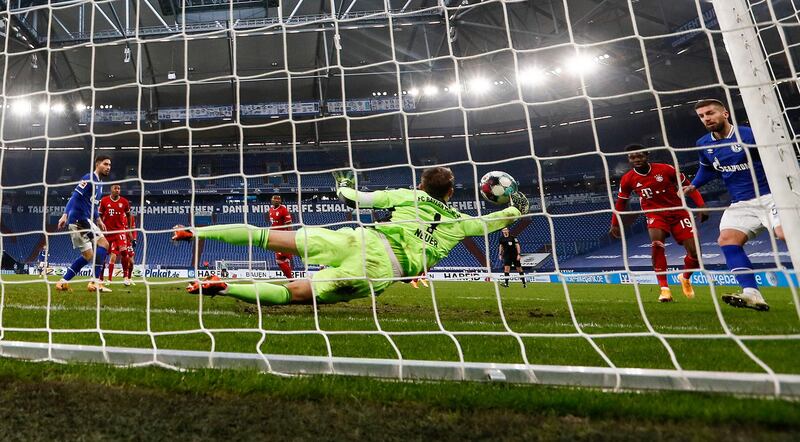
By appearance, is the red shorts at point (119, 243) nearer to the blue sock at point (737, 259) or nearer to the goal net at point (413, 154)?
the goal net at point (413, 154)

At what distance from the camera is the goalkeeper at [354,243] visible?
3084mm

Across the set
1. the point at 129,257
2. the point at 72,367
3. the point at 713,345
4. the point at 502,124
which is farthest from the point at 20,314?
the point at 502,124

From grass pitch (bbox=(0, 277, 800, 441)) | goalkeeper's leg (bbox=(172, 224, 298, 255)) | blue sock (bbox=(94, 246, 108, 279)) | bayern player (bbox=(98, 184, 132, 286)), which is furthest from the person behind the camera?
bayern player (bbox=(98, 184, 132, 286))

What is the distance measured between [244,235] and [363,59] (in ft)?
62.2

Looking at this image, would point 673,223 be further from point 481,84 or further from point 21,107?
point 21,107

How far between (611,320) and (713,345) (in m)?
1.56

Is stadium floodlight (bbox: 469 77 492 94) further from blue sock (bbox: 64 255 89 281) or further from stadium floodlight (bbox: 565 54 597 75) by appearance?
blue sock (bbox: 64 255 89 281)

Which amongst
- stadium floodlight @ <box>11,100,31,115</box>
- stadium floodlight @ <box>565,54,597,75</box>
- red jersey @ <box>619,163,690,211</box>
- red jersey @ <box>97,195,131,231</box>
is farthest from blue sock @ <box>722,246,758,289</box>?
stadium floodlight @ <box>11,100,31,115</box>

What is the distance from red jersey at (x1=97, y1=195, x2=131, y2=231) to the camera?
23.5 ft

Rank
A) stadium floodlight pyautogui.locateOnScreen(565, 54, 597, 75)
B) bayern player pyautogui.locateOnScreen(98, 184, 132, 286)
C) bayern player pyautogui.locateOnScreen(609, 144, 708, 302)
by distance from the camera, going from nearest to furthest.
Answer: bayern player pyautogui.locateOnScreen(609, 144, 708, 302) < bayern player pyautogui.locateOnScreen(98, 184, 132, 286) < stadium floodlight pyautogui.locateOnScreen(565, 54, 597, 75)

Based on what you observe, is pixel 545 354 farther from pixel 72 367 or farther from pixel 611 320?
pixel 72 367

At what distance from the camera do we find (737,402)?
149 centimetres

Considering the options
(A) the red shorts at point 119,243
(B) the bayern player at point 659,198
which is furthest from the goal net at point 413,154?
(A) the red shorts at point 119,243

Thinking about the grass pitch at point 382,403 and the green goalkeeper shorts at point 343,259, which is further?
the green goalkeeper shorts at point 343,259
